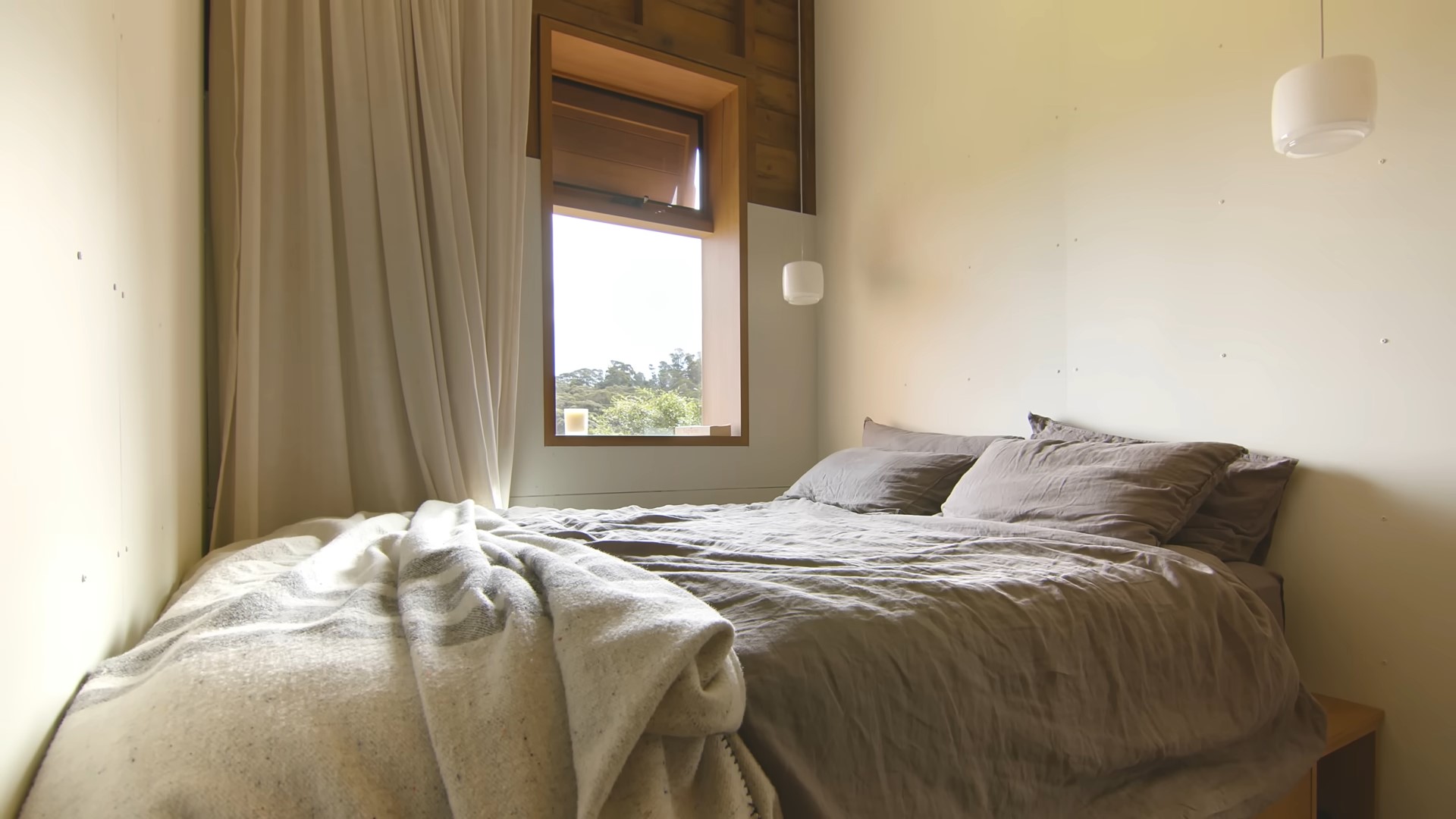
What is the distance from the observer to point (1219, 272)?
205cm

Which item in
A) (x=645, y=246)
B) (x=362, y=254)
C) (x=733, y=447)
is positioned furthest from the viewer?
(x=645, y=246)

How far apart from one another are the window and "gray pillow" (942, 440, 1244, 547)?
5.20 feet

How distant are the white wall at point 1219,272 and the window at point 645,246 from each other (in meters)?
0.76

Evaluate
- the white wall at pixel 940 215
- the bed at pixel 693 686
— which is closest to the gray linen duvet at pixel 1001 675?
the bed at pixel 693 686

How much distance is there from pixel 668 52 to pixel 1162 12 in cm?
195

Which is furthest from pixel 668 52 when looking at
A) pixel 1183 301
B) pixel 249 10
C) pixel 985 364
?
pixel 1183 301

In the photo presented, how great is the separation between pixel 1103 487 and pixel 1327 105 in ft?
2.99

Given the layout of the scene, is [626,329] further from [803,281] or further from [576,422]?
[803,281]

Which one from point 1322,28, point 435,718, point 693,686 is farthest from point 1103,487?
point 435,718

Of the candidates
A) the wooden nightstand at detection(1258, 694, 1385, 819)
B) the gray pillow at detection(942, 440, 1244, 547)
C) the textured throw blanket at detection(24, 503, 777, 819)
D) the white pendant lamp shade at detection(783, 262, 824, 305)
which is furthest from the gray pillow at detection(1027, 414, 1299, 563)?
the white pendant lamp shade at detection(783, 262, 824, 305)

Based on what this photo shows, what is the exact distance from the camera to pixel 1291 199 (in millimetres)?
1888

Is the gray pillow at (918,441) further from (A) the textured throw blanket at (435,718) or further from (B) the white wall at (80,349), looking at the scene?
(B) the white wall at (80,349)

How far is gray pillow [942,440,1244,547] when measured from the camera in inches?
68.6

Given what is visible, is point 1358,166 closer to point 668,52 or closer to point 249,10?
point 668,52
